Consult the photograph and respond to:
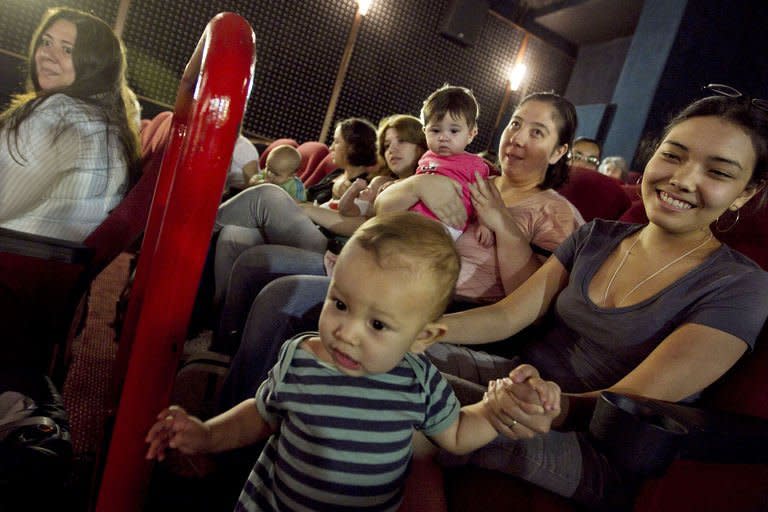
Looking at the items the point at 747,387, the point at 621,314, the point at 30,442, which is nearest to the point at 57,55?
the point at 30,442

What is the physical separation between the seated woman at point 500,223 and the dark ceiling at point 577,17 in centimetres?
550

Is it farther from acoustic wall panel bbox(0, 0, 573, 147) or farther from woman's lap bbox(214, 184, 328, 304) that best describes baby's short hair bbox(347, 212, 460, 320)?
acoustic wall panel bbox(0, 0, 573, 147)

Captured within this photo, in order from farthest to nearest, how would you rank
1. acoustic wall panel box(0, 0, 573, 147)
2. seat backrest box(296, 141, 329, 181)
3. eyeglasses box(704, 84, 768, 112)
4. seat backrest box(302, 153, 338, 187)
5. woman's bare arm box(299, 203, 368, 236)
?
acoustic wall panel box(0, 0, 573, 147) < seat backrest box(296, 141, 329, 181) < seat backrest box(302, 153, 338, 187) < woman's bare arm box(299, 203, 368, 236) < eyeglasses box(704, 84, 768, 112)

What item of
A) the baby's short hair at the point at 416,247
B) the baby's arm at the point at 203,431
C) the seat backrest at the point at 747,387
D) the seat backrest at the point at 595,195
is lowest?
the baby's arm at the point at 203,431

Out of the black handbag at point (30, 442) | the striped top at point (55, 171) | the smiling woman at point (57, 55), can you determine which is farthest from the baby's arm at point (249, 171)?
the black handbag at point (30, 442)

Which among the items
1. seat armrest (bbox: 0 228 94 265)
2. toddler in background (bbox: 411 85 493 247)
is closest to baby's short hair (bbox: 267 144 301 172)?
toddler in background (bbox: 411 85 493 247)

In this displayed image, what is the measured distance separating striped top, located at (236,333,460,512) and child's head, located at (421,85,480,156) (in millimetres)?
1242

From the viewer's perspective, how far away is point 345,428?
2.81 ft

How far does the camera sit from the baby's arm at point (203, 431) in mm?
812

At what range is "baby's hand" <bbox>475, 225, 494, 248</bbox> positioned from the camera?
1670 millimetres

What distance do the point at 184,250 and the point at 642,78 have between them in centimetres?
559

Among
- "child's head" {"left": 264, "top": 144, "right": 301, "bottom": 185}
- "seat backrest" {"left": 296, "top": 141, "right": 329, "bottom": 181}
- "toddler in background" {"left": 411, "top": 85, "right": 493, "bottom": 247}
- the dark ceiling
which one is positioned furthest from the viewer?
the dark ceiling

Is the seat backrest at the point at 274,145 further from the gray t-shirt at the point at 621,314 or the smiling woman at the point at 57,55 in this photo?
the gray t-shirt at the point at 621,314

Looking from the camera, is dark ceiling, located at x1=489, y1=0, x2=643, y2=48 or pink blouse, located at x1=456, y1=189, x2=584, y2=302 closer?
pink blouse, located at x1=456, y1=189, x2=584, y2=302
